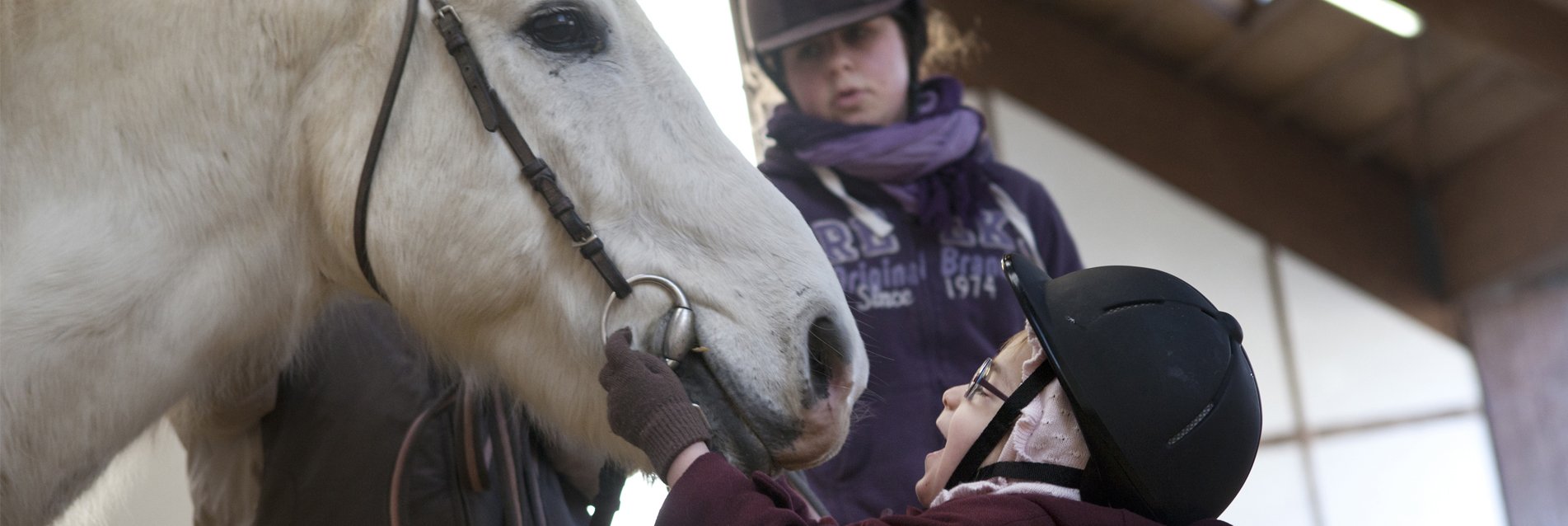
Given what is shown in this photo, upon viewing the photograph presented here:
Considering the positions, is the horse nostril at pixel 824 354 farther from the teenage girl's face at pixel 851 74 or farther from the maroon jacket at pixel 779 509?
the teenage girl's face at pixel 851 74

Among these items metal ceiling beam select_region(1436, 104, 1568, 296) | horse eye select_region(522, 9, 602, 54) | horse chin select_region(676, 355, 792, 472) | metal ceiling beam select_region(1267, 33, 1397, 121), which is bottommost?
metal ceiling beam select_region(1436, 104, 1568, 296)

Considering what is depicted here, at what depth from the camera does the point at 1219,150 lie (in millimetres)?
4906

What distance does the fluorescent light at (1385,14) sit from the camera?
14.2 feet

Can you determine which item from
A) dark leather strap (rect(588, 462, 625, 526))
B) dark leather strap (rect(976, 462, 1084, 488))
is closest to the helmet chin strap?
dark leather strap (rect(976, 462, 1084, 488))

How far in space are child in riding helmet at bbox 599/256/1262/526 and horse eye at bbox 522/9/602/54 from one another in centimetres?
26

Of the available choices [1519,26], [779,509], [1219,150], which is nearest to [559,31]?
[779,509]

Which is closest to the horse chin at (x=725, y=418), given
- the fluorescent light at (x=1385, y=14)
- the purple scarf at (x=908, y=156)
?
the purple scarf at (x=908, y=156)

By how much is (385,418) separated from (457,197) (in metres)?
0.36

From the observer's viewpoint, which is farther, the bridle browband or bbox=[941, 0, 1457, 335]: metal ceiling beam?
bbox=[941, 0, 1457, 335]: metal ceiling beam

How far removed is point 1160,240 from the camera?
469 centimetres

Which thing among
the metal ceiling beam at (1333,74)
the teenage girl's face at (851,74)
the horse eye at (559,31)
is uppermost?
the horse eye at (559,31)

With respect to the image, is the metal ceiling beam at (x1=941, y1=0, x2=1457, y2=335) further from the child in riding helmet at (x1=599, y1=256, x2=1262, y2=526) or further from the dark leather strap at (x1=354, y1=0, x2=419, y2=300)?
the dark leather strap at (x1=354, y1=0, x2=419, y2=300)

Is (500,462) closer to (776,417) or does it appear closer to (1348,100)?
(776,417)

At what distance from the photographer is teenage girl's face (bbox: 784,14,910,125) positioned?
197 cm
